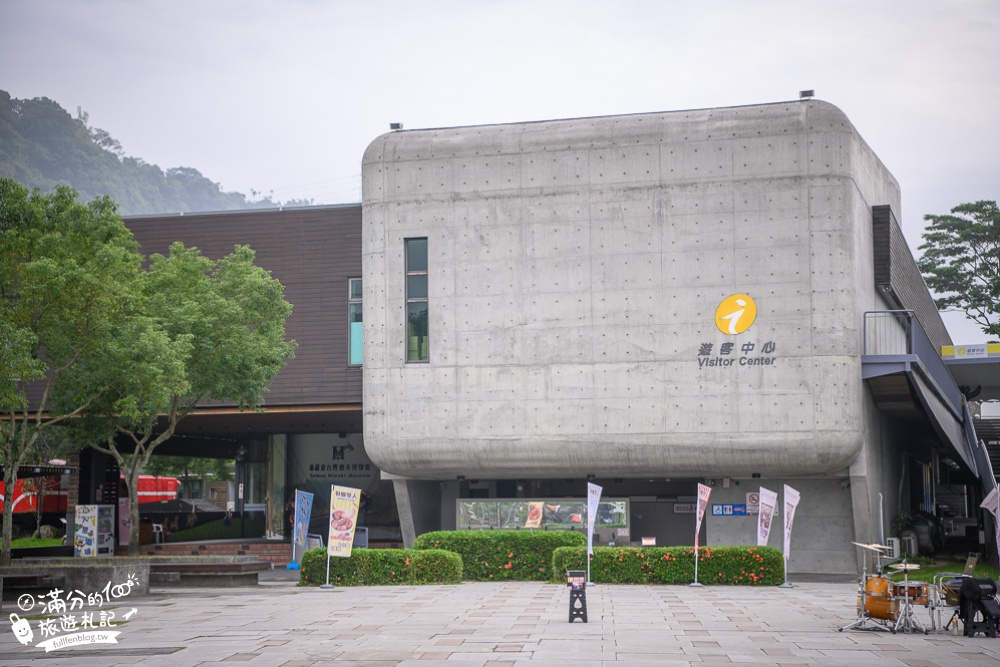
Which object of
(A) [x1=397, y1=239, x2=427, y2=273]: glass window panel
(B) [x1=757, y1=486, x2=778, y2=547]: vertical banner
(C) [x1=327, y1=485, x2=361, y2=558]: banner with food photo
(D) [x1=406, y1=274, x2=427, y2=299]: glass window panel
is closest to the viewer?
(C) [x1=327, y1=485, x2=361, y2=558]: banner with food photo

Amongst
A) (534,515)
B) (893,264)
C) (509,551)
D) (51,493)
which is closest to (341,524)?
(509,551)

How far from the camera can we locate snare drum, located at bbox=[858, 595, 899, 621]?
18453 millimetres

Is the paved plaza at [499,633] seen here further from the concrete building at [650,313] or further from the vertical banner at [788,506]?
the concrete building at [650,313]

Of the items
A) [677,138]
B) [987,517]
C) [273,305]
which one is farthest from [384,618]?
[987,517]

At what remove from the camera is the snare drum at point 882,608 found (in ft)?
60.5

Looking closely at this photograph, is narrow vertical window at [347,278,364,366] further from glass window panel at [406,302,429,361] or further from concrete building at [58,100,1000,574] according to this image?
glass window panel at [406,302,429,361]

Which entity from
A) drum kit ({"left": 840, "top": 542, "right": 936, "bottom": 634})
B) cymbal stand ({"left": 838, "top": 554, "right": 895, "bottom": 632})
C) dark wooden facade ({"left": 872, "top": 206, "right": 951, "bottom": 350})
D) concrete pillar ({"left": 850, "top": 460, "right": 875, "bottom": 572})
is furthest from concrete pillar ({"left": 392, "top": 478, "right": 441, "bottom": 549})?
drum kit ({"left": 840, "top": 542, "right": 936, "bottom": 634})

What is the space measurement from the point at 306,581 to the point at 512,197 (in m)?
13.1

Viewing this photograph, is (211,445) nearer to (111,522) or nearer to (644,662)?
(111,522)

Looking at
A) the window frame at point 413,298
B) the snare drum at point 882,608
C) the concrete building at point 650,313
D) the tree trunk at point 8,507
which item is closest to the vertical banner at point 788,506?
the concrete building at point 650,313

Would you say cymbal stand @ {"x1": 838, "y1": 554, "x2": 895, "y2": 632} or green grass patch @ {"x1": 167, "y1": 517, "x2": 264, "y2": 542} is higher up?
cymbal stand @ {"x1": 838, "y1": 554, "x2": 895, "y2": 632}

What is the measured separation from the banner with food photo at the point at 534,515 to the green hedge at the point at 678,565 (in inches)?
323

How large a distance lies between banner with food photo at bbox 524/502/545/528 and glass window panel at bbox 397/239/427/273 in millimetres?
8603

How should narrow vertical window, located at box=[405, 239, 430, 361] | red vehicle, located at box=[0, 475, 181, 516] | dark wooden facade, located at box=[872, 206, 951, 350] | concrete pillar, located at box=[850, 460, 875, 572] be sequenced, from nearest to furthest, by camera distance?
concrete pillar, located at box=[850, 460, 875, 572] → narrow vertical window, located at box=[405, 239, 430, 361] → dark wooden facade, located at box=[872, 206, 951, 350] → red vehicle, located at box=[0, 475, 181, 516]
